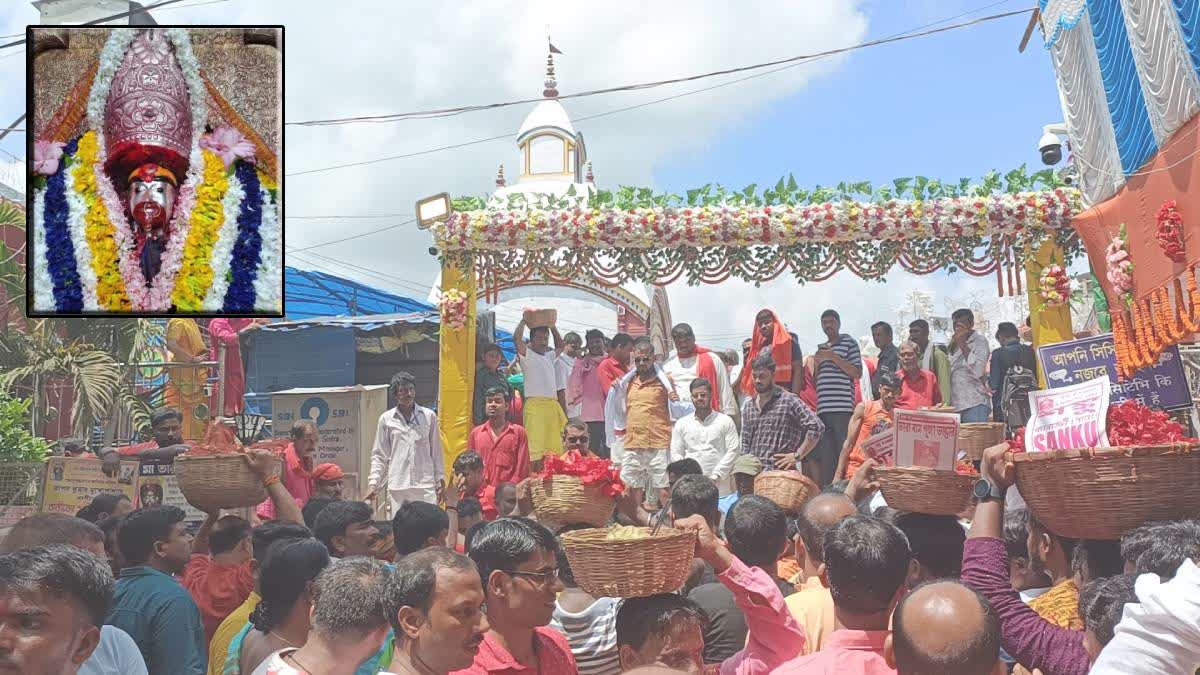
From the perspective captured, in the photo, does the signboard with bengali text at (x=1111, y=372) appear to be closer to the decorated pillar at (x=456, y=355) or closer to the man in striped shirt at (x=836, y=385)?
the man in striped shirt at (x=836, y=385)

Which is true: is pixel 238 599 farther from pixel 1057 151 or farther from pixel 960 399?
pixel 1057 151

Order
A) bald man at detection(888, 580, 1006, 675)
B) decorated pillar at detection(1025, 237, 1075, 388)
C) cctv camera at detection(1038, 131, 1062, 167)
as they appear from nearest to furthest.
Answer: bald man at detection(888, 580, 1006, 675), decorated pillar at detection(1025, 237, 1075, 388), cctv camera at detection(1038, 131, 1062, 167)

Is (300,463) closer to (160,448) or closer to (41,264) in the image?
(160,448)

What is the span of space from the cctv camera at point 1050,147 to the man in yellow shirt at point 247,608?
14.4m

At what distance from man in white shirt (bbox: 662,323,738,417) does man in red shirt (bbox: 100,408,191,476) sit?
4961 millimetres

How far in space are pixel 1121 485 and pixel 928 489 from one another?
0.71 metres

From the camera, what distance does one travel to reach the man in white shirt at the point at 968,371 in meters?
12.0

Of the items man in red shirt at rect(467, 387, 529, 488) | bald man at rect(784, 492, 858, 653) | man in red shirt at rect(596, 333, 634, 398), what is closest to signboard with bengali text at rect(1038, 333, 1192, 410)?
bald man at rect(784, 492, 858, 653)

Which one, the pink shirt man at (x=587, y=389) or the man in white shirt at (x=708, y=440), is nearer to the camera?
the man in white shirt at (x=708, y=440)

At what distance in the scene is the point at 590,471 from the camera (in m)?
5.40

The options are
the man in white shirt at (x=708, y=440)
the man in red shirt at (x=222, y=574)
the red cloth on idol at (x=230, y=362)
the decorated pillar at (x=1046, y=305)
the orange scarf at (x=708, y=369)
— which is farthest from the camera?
the red cloth on idol at (x=230, y=362)

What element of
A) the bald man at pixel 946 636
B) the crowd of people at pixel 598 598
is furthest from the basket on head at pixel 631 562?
the bald man at pixel 946 636

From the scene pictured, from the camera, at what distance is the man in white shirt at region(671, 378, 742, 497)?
10.5 meters

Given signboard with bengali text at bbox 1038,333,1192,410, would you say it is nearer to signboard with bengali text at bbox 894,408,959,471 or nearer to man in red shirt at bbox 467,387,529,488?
signboard with bengali text at bbox 894,408,959,471
